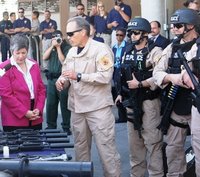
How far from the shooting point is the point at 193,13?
4906mm

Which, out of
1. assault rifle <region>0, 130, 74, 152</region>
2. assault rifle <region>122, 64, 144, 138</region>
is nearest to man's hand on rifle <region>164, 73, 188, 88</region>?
assault rifle <region>122, 64, 144, 138</region>

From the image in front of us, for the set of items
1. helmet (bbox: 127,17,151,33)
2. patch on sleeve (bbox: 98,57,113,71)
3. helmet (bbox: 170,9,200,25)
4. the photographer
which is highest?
helmet (bbox: 170,9,200,25)

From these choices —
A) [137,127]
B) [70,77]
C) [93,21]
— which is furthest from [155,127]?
[93,21]

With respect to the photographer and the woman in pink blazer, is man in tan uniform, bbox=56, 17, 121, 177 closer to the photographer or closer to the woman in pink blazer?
the woman in pink blazer

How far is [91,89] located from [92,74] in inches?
8.0

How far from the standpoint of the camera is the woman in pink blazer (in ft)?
16.3

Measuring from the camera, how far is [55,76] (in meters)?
8.31

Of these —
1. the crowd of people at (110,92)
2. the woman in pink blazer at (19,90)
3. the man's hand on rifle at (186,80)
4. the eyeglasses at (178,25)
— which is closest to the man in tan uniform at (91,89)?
the crowd of people at (110,92)

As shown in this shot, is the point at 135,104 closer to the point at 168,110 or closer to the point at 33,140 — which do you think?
the point at 168,110

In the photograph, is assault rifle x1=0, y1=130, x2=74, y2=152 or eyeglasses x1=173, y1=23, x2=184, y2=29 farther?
eyeglasses x1=173, y1=23, x2=184, y2=29

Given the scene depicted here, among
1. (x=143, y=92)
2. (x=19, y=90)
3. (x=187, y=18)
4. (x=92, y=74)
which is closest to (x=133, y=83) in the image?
(x=143, y=92)

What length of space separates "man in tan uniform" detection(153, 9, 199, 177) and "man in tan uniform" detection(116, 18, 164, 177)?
242 mm

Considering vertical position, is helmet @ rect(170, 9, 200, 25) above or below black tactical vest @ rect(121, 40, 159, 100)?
above

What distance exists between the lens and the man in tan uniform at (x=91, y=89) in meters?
4.98
